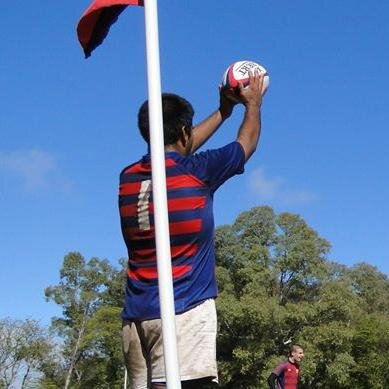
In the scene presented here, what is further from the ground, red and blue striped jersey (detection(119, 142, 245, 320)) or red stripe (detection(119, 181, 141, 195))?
red stripe (detection(119, 181, 141, 195))

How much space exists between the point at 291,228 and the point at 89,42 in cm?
4472

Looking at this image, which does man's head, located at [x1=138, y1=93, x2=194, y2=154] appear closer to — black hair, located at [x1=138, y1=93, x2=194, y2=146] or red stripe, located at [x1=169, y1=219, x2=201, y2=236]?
black hair, located at [x1=138, y1=93, x2=194, y2=146]

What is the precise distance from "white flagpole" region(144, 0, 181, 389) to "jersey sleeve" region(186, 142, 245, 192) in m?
0.37

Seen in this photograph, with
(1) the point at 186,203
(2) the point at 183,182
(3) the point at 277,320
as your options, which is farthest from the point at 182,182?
(3) the point at 277,320

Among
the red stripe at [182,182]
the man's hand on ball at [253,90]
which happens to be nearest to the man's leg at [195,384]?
the red stripe at [182,182]

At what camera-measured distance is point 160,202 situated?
10.3ft

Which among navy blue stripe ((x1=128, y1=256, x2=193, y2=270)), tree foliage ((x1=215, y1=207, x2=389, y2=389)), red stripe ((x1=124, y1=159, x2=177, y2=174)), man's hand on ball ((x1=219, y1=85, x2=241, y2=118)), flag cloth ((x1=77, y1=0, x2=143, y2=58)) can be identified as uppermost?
tree foliage ((x1=215, y1=207, x2=389, y2=389))

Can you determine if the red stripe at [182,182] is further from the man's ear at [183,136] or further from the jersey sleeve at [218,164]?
the man's ear at [183,136]

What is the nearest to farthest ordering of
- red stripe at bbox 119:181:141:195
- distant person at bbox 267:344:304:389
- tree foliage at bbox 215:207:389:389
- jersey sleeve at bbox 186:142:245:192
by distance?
jersey sleeve at bbox 186:142:245:192, red stripe at bbox 119:181:141:195, distant person at bbox 267:344:304:389, tree foliage at bbox 215:207:389:389

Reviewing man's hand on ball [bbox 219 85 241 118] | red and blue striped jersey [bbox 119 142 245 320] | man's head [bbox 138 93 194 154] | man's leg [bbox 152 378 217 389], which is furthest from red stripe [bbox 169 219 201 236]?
man's hand on ball [bbox 219 85 241 118]

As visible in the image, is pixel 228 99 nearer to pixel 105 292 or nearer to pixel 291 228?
pixel 291 228

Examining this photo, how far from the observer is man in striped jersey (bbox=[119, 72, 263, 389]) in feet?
11.1

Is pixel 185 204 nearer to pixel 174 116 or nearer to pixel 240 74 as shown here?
pixel 174 116

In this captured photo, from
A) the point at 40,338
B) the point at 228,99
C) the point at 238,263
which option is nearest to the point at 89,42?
the point at 228,99
